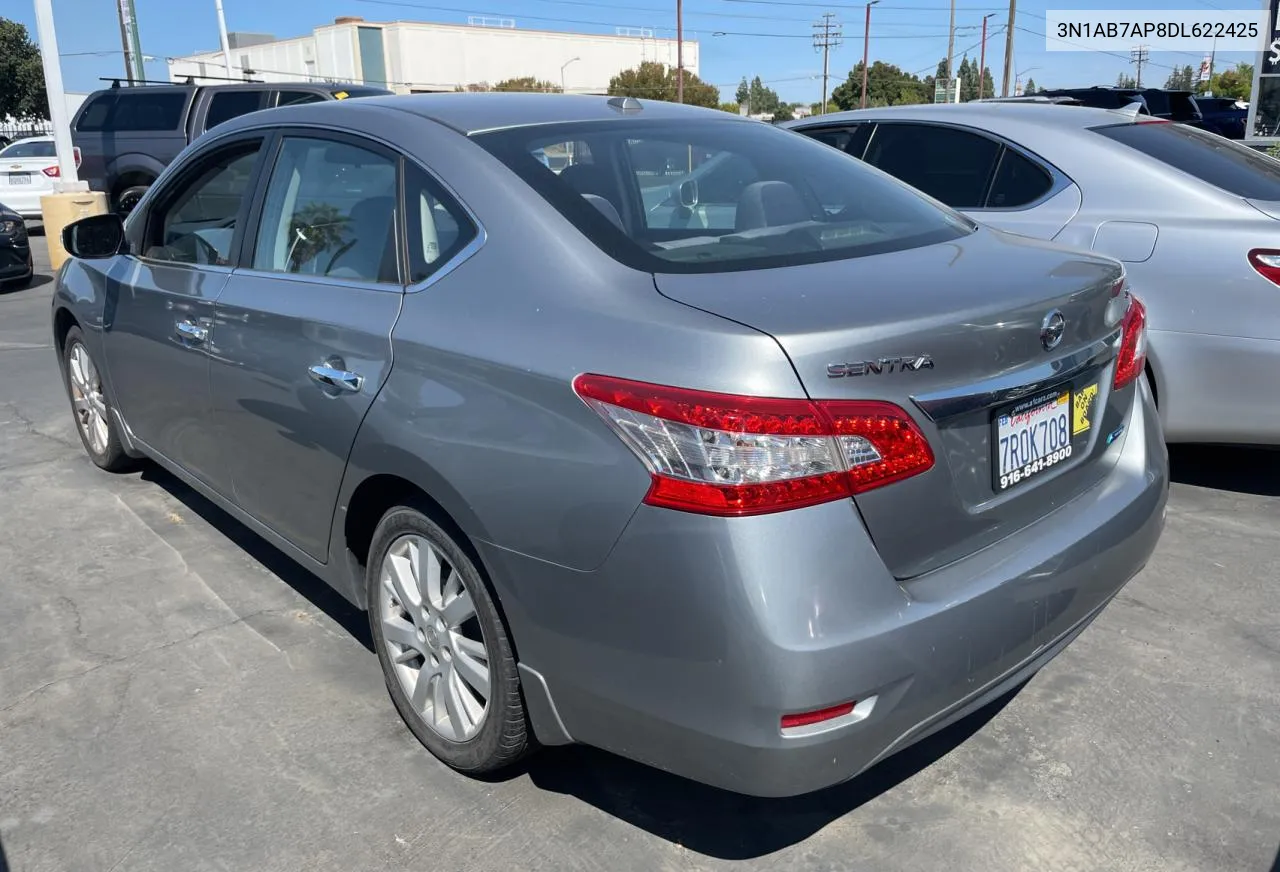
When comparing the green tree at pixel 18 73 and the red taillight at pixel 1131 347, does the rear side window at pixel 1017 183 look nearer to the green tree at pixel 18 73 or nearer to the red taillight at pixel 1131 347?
the red taillight at pixel 1131 347

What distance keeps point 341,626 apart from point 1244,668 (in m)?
2.84

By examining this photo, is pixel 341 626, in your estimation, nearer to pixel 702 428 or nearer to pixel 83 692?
pixel 83 692

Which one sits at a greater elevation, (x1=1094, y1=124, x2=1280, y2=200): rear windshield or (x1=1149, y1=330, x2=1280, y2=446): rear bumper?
(x1=1094, y1=124, x2=1280, y2=200): rear windshield

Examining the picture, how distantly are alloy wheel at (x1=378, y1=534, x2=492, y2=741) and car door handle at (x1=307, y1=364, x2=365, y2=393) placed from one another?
0.41m

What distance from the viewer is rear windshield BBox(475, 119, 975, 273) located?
8.16ft

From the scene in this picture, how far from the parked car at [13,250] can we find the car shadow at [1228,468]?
11138mm

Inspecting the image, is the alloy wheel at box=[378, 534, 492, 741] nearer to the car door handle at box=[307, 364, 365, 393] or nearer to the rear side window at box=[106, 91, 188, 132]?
the car door handle at box=[307, 364, 365, 393]

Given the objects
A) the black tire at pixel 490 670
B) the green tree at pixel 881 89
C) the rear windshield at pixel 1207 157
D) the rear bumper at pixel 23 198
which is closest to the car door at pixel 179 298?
the black tire at pixel 490 670

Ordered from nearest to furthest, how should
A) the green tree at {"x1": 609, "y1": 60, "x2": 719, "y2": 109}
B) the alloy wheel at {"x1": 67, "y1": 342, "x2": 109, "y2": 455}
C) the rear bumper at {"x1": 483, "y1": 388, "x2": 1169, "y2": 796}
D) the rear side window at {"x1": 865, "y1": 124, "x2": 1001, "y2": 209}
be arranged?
the rear bumper at {"x1": 483, "y1": 388, "x2": 1169, "y2": 796}, the alloy wheel at {"x1": 67, "y1": 342, "x2": 109, "y2": 455}, the rear side window at {"x1": 865, "y1": 124, "x2": 1001, "y2": 209}, the green tree at {"x1": 609, "y1": 60, "x2": 719, "y2": 109}

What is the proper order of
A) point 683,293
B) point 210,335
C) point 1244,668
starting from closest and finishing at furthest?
point 683,293
point 1244,668
point 210,335

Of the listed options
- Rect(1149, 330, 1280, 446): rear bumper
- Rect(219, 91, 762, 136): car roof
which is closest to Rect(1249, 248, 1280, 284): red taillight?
Rect(1149, 330, 1280, 446): rear bumper

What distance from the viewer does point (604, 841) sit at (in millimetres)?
2518

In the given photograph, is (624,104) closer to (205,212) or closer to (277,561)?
(205,212)

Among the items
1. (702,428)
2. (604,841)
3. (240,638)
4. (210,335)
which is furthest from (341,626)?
(702,428)
